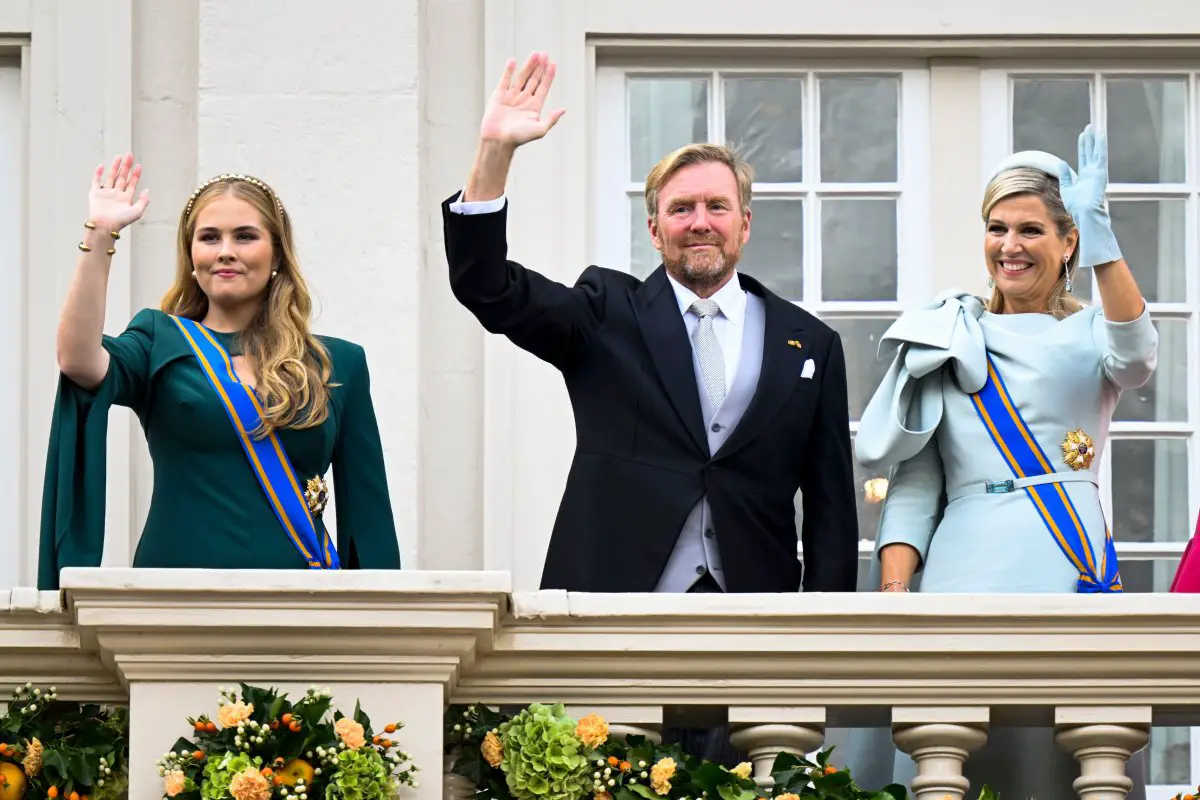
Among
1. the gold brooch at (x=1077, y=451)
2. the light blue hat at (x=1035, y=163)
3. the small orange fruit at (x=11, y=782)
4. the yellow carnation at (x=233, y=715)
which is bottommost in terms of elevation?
the small orange fruit at (x=11, y=782)

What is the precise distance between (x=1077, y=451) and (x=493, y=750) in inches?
65.5

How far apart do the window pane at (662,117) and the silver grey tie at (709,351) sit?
1879 mm

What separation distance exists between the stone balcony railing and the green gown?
615 mm

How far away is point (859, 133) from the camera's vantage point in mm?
7168

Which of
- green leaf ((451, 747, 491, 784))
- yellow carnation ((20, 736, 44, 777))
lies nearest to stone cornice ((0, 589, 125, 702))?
yellow carnation ((20, 736, 44, 777))

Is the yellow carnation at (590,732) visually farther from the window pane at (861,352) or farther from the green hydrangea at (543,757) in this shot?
the window pane at (861,352)

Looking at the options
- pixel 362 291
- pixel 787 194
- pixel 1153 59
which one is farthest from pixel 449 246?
pixel 1153 59

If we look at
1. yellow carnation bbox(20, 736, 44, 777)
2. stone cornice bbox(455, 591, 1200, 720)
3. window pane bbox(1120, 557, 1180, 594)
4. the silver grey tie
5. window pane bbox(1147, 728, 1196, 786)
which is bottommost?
window pane bbox(1147, 728, 1196, 786)

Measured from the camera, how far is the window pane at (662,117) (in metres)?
7.14

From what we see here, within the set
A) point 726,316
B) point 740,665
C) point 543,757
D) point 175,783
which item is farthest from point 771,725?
point 726,316

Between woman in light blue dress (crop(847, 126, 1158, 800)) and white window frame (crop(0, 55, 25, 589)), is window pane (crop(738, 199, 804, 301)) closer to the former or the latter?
woman in light blue dress (crop(847, 126, 1158, 800))

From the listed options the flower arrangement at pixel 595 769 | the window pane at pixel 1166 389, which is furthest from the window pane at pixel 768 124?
the flower arrangement at pixel 595 769

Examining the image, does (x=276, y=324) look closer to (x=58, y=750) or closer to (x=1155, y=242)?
(x=58, y=750)

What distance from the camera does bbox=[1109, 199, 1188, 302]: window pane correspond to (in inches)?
281
